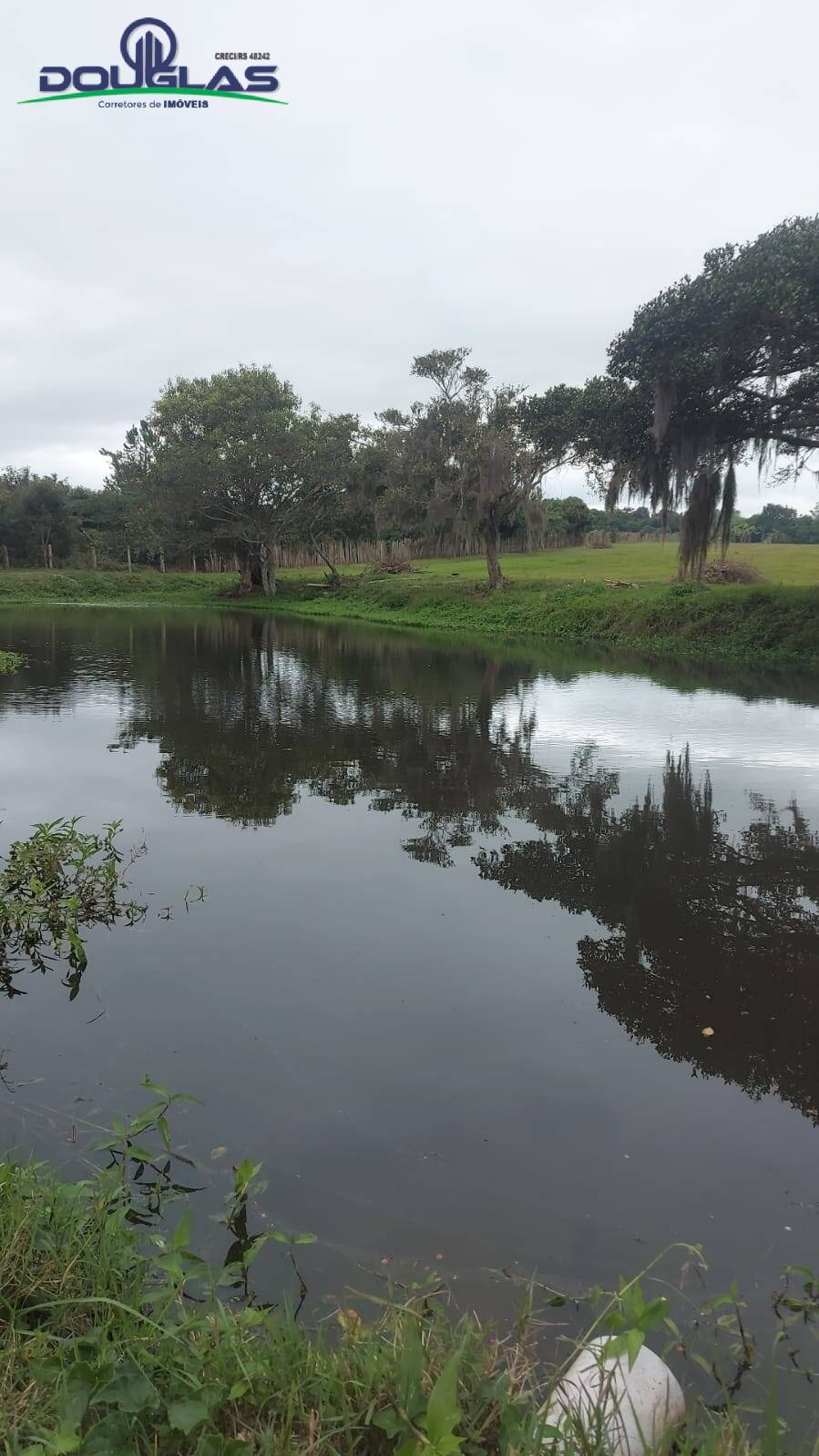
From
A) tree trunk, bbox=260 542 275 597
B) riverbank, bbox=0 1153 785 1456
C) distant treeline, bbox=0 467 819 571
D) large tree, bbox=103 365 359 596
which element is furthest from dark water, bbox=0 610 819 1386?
distant treeline, bbox=0 467 819 571

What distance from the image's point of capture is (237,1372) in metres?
2.40

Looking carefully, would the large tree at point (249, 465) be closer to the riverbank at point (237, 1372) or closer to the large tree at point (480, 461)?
the large tree at point (480, 461)

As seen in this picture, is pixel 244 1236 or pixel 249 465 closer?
pixel 244 1236

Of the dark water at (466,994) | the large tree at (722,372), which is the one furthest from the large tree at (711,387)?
the dark water at (466,994)

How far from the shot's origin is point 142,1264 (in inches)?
115

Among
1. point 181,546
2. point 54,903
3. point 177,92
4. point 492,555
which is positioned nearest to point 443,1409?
point 54,903

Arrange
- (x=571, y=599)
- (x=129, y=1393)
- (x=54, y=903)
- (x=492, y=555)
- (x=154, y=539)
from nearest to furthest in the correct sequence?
(x=129, y=1393)
(x=54, y=903)
(x=571, y=599)
(x=492, y=555)
(x=154, y=539)

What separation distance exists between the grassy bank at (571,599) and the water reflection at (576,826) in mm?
9074

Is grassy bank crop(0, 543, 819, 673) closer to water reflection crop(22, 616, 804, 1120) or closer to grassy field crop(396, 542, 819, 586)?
grassy field crop(396, 542, 819, 586)

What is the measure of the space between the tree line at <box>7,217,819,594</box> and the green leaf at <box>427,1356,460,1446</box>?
20524mm

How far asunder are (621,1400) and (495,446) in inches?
1230

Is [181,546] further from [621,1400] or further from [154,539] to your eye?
[621,1400]

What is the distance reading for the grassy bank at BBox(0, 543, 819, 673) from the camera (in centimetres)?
2361

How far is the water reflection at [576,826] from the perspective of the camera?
16.7 ft
